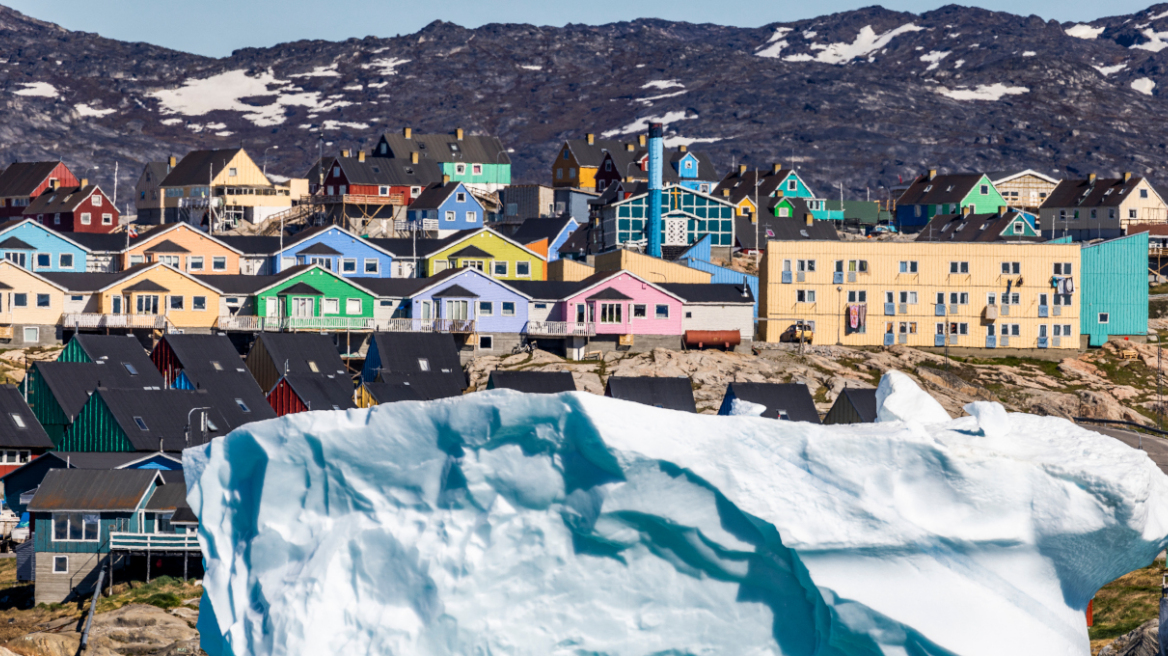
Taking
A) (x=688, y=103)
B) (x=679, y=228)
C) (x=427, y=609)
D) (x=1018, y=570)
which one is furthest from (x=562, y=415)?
(x=688, y=103)

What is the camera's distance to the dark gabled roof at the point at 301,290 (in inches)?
2557

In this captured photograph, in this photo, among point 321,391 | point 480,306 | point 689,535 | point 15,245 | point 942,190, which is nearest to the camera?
→ point 689,535

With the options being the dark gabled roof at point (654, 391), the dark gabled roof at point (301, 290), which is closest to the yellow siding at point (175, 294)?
the dark gabled roof at point (301, 290)

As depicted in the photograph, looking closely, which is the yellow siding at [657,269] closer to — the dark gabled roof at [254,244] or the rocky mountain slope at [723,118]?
the dark gabled roof at [254,244]

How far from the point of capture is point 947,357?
64.6 m

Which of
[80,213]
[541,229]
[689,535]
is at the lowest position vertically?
[689,535]

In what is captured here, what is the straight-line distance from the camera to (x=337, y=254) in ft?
248

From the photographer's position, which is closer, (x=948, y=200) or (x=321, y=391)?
(x=321, y=391)

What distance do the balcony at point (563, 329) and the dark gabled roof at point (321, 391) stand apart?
10.7m

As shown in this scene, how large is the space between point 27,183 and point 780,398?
6761 cm

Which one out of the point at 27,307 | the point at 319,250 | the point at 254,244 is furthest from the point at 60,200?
the point at 27,307

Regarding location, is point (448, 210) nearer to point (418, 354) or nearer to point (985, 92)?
point (418, 354)

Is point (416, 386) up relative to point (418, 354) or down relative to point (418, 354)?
down

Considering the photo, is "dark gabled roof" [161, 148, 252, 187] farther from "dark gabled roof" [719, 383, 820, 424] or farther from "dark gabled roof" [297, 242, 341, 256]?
"dark gabled roof" [719, 383, 820, 424]
